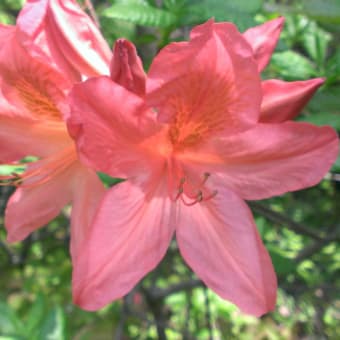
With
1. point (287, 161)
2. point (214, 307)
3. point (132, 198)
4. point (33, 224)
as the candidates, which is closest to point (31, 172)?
point (33, 224)

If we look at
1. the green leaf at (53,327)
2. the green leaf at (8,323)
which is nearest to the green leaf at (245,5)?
the green leaf at (53,327)

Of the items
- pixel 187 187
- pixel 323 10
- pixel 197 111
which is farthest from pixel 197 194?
pixel 323 10

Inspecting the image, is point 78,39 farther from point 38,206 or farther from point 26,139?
point 38,206

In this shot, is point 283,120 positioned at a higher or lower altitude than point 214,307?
higher

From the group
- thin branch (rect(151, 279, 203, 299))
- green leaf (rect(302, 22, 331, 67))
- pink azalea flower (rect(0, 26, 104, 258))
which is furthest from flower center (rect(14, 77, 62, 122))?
thin branch (rect(151, 279, 203, 299))

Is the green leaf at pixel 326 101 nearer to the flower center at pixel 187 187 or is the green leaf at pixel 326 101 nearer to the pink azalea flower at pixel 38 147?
the flower center at pixel 187 187

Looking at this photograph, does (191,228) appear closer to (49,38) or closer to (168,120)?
(168,120)

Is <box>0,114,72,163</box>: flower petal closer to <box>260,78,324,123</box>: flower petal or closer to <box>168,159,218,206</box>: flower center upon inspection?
<box>168,159,218,206</box>: flower center
